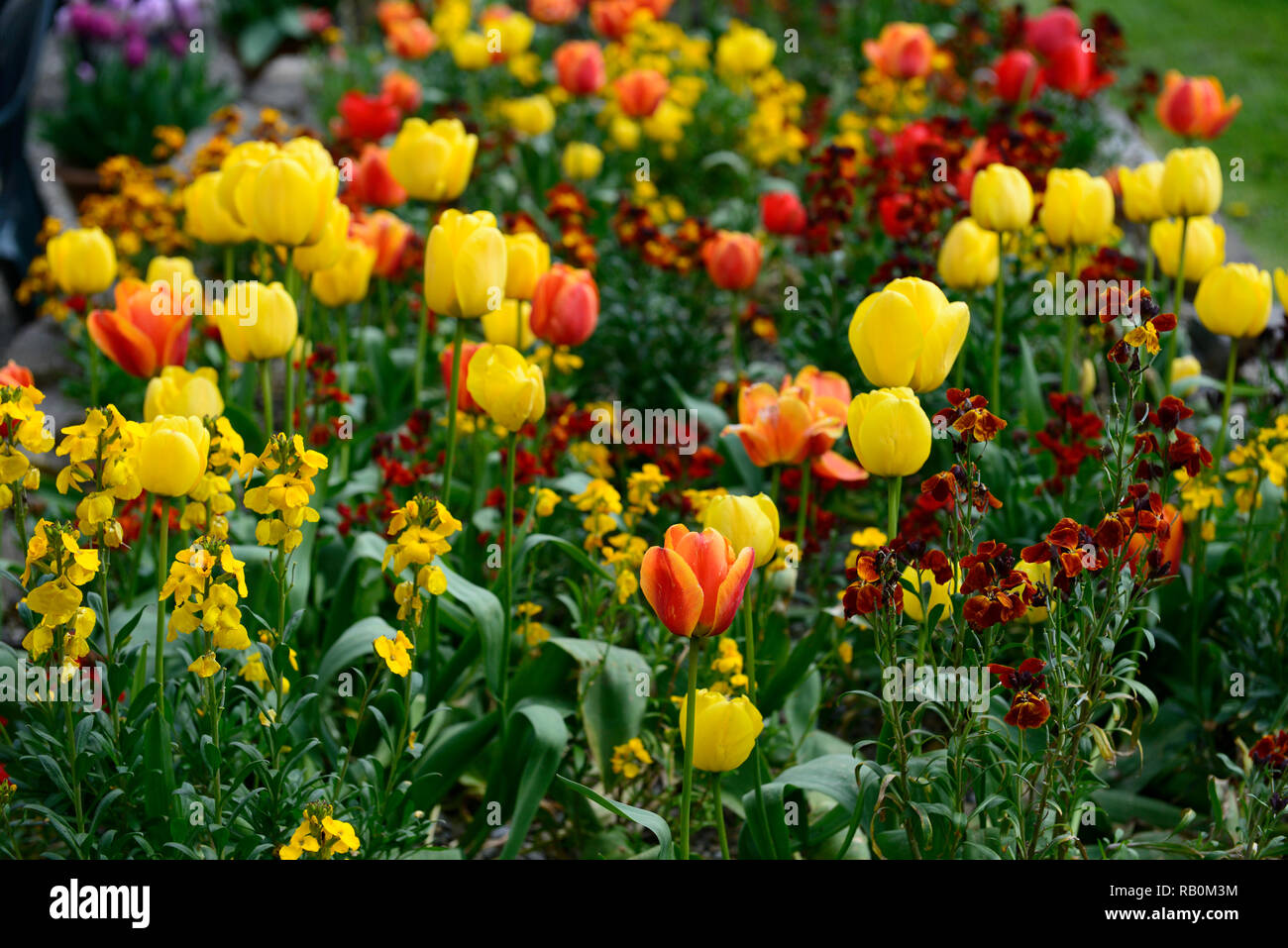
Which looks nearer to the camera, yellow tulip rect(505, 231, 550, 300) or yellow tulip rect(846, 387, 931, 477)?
yellow tulip rect(846, 387, 931, 477)

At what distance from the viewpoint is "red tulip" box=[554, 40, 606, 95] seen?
451cm

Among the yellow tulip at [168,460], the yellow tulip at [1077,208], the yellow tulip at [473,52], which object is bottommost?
the yellow tulip at [168,460]

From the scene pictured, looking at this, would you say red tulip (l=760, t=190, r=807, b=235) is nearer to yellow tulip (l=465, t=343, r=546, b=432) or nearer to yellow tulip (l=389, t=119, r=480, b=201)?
yellow tulip (l=389, t=119, r=480, b=201)

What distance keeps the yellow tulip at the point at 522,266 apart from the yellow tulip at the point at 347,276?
1.40 feet

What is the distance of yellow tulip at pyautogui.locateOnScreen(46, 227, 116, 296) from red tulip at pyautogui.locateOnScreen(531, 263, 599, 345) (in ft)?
3.23

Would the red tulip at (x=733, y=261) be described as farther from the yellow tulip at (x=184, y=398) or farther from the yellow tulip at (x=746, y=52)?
the yellow tulip at (x=746, y=52)

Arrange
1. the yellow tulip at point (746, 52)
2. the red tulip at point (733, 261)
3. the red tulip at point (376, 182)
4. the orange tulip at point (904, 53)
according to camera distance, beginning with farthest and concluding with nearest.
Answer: the yellow tulip at point (746, 52) → the orange tulip at point (904, 53) → the red tulip at point (376, 182) → the red tulip at point (733, 261)

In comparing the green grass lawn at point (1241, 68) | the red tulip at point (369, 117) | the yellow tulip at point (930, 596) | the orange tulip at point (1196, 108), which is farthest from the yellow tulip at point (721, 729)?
the green grass lawn at point (1241, 68)

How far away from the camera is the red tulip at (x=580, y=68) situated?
178 inches

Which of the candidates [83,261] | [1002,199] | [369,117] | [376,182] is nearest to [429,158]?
[376,182]

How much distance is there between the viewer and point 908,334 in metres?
1.96

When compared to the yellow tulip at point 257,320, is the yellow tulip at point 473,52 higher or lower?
higher

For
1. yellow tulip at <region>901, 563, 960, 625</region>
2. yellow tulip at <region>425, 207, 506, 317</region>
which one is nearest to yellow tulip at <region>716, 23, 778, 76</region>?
yellow tulip at <region>425, 207, 506, 317</region>
